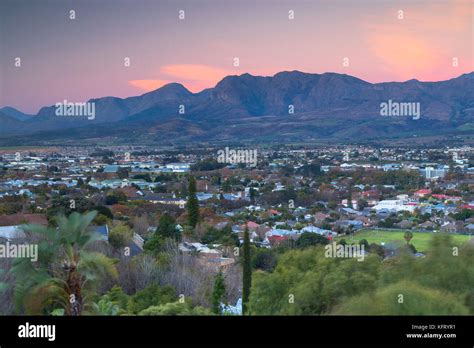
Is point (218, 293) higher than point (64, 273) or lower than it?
lower

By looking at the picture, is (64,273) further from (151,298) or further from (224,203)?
(224,203)

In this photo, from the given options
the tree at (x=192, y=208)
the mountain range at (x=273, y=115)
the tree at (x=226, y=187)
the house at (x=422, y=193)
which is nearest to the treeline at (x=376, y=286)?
the tree at (x=192, y=208)

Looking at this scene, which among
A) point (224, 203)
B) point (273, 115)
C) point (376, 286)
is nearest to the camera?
point (376, 286)

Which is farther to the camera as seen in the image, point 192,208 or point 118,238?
point 192,208

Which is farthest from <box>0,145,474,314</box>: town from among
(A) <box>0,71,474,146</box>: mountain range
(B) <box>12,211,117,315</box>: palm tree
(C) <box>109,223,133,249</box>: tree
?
(A) <box>0,71,474,146</box>: mountain range

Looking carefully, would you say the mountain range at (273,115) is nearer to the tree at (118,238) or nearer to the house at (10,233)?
the tree at (118,238)

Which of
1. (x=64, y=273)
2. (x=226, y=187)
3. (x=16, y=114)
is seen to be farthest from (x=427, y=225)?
(x=16, y=114)

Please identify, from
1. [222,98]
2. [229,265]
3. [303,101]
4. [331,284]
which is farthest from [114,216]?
[303,101]

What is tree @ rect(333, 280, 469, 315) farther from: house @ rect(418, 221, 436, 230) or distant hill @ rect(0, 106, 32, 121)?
distant hill @ rect(0, 106, 32, 121)
